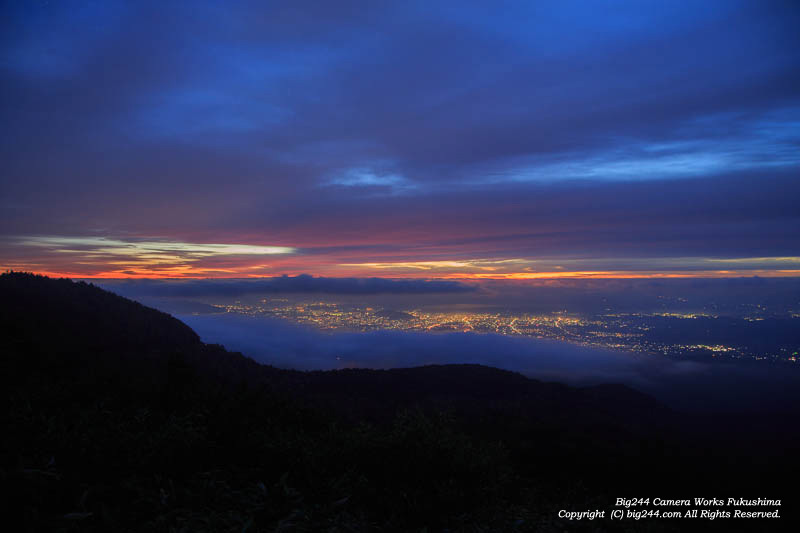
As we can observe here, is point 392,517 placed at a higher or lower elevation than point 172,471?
lower

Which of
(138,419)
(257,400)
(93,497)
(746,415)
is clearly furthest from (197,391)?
(746,415)

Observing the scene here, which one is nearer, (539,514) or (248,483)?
(248,483)

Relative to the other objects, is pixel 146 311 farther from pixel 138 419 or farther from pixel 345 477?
pixel 345 477

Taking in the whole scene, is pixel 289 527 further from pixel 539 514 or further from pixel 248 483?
pixel 539 514

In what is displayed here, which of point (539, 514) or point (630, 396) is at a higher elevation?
point (539, 514)

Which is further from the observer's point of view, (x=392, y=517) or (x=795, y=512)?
(x=795, y=512)

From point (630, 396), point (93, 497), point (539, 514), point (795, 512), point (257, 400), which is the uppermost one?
point (93, 497)

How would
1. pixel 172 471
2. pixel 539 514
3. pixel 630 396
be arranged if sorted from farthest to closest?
1. pixel 630 396
2. pixel 539 514
3. pixel 172 471

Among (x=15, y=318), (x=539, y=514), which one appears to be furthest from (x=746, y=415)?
(x=15, y=318)

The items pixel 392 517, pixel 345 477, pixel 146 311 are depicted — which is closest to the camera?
pixel 392 517
